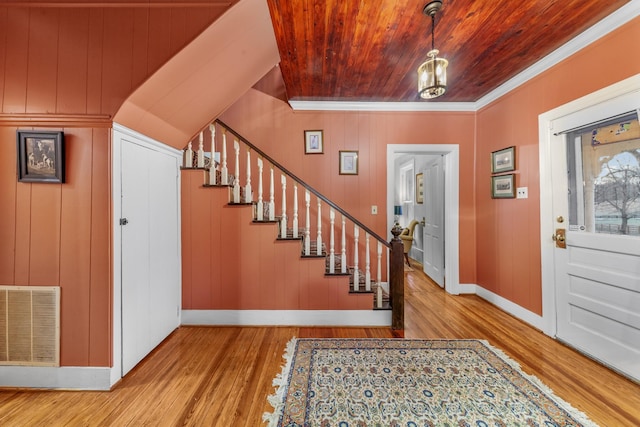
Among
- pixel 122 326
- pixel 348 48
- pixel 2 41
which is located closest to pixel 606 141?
pixel 348 48

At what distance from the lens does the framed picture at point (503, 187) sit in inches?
113

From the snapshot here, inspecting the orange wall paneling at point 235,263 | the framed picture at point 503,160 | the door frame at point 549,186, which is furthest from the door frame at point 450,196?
the orange wall paneling at point 235,263

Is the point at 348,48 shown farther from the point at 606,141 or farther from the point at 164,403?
the point at 164,403

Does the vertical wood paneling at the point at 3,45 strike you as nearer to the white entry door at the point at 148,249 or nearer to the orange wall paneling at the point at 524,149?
the white entry door at the point at 148,249

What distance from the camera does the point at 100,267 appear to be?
1.76 meters

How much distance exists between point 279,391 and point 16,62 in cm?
290

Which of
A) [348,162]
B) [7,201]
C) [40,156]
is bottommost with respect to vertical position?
[7,201]

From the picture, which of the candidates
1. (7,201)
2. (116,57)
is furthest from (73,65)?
(7,201)

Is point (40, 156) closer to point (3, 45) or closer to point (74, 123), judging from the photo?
point (74, 123)

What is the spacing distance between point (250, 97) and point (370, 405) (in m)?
3.63

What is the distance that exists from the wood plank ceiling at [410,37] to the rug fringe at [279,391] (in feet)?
8.87

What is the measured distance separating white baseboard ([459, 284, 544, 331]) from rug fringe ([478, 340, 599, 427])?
769mm

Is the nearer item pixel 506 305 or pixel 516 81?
pixel 516 81

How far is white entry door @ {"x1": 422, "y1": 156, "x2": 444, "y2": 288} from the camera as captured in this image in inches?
148
